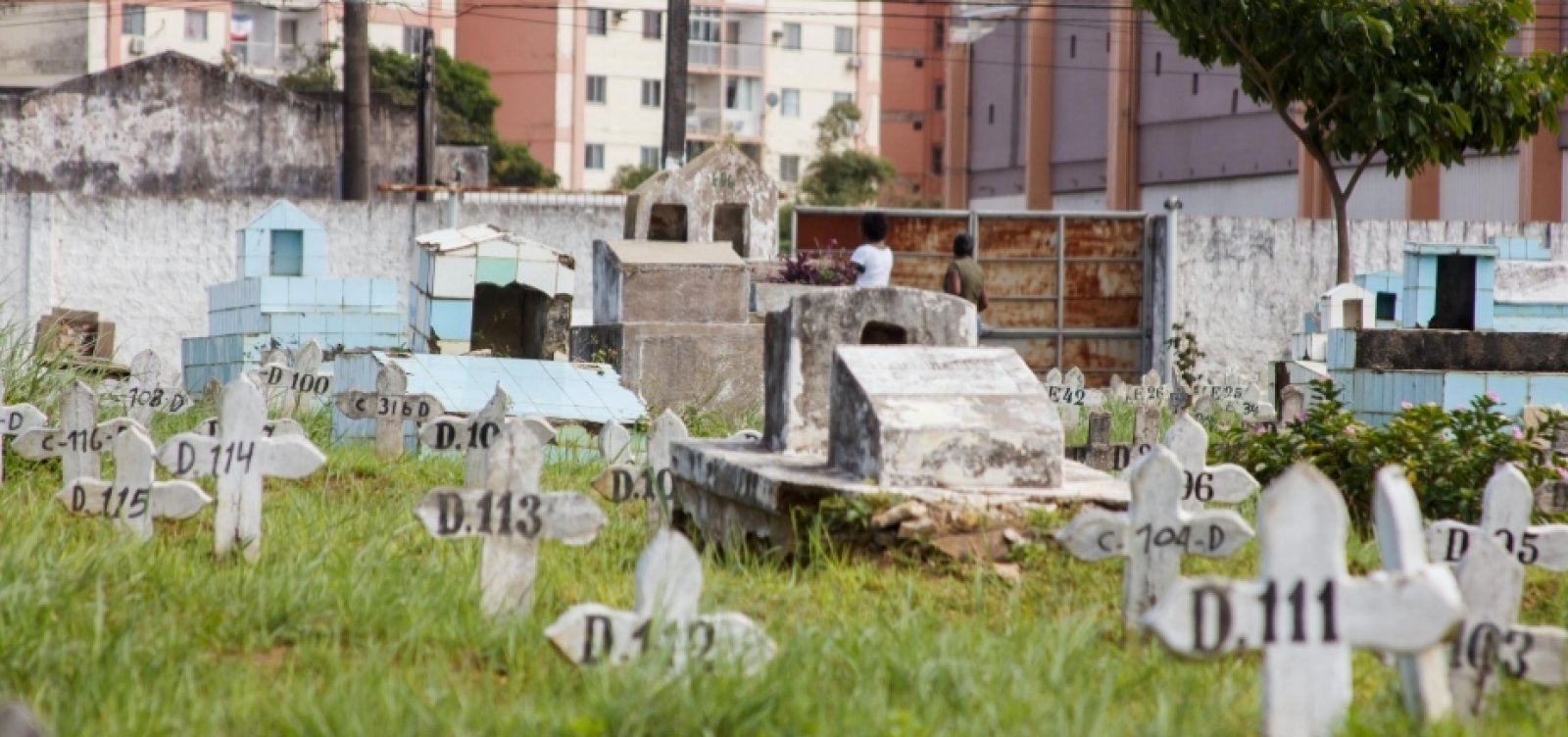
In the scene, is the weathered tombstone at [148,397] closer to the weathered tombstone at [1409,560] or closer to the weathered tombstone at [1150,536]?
the weathered tombstone at [1150,536]

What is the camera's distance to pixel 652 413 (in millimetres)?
13328

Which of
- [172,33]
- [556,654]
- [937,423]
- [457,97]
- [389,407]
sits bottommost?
[556,654]

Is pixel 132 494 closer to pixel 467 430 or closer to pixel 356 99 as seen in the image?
pixel 467 430

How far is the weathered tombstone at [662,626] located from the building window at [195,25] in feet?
173

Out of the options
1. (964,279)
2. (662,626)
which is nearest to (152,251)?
(964,279)

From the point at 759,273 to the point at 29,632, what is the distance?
13.2m

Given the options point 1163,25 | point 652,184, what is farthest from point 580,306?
point 1163,25

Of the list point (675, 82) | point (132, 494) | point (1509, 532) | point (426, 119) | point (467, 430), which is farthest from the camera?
point (426, 119)

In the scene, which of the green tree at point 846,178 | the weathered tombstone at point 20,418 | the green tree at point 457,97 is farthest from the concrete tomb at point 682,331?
the green tree at point 846,178

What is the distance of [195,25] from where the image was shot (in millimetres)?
54750

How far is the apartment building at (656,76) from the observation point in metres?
55.5

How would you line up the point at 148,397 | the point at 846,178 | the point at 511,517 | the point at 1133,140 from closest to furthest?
the point at 511,517
the point at 148,397
the point at 1133,140
the point at 846,178

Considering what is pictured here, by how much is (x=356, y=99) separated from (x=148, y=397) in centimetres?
1237

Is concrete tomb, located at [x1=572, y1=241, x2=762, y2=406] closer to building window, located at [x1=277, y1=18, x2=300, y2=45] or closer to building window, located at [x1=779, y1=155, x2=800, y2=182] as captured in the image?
building window, located at [x1=277, y1=18, x2=300, y2=45]
